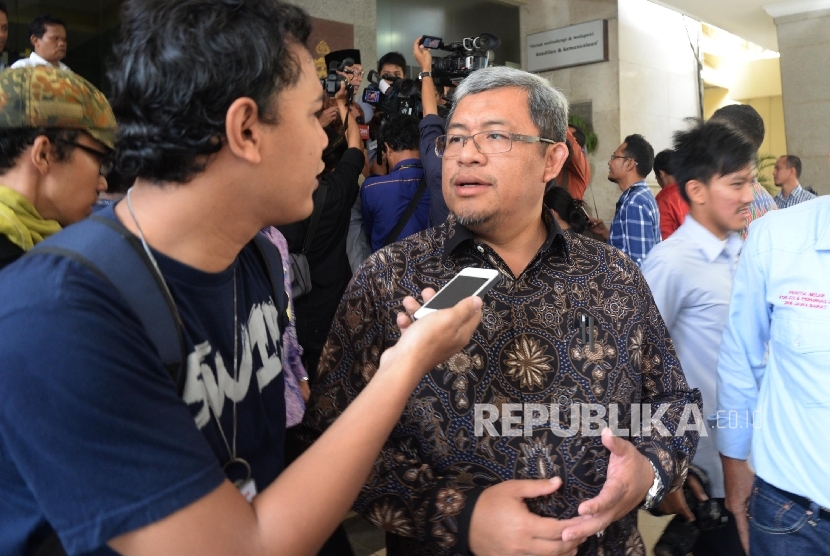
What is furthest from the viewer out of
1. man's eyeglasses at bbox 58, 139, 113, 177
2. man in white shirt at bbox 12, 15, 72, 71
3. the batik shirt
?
man in white shirt at bbox 12, 15, 72, 71

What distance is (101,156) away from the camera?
1.83 metres

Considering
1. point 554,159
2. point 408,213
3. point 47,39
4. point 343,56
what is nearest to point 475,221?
point 554,159

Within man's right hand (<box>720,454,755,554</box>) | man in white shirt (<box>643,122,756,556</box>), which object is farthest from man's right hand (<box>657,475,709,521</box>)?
man's right hand (<box>720,454,755,554</box>)

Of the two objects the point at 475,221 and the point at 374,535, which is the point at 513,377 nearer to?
the point at 475,221

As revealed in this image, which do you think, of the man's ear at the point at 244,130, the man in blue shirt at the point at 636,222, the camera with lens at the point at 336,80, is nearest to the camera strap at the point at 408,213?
the camera with lens at the point at 336,80

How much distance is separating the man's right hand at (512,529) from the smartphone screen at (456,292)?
476 millimetres

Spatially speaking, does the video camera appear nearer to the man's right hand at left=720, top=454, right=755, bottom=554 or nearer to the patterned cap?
the patterned cap

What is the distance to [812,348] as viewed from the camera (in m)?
1.67

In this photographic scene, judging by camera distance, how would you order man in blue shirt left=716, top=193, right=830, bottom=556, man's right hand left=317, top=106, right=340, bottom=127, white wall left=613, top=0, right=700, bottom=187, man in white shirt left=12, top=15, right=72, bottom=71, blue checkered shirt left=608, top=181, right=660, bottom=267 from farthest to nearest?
white wall left=613, top=0, right=700, bottom=187 < man in white shirt left=12, top=15, right=72, bottom=71 < blue checkered shirt left=608, top=181, right=660, bottom=267 < man's right hand left=317, top=106, right=340, bottom=127 < man in blue shirt left=716, top=193, right=830, bottom=556

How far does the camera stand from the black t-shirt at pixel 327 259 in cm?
361

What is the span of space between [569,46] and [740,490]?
8969 millimetres

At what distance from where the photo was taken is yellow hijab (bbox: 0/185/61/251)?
5.31 feet

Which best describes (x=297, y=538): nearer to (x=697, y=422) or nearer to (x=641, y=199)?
(x=697, y=422)

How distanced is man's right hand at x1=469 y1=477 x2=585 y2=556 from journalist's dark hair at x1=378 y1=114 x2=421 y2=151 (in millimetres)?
2669
